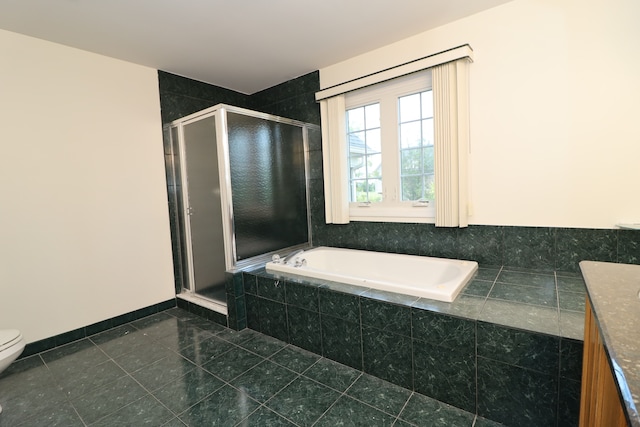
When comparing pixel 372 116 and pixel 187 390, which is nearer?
pixel 187 390

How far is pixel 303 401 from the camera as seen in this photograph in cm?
160

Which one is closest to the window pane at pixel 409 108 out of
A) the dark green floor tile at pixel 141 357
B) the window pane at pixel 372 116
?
the window pane at pixel 372 116

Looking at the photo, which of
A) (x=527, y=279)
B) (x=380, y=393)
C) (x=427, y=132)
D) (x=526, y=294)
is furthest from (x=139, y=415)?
(x=427, y=132)

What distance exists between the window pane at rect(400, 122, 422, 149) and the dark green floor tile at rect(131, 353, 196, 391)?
2.40 meters

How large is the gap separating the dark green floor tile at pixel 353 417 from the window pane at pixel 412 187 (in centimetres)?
173

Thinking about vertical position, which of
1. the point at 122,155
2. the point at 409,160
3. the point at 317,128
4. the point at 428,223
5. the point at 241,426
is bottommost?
the point at 241,426

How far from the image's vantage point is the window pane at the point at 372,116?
112 inches

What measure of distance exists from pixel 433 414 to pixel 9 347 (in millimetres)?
2298

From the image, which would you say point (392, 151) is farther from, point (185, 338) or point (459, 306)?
point (185, 338)

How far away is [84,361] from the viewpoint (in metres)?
2.11

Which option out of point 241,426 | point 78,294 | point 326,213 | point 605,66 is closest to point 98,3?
point 78,294

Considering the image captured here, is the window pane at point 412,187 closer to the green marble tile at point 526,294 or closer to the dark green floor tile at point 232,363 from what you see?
the green marble tile at point 526,294

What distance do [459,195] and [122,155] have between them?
288 cm

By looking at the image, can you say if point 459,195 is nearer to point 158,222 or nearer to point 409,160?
point 409,160
